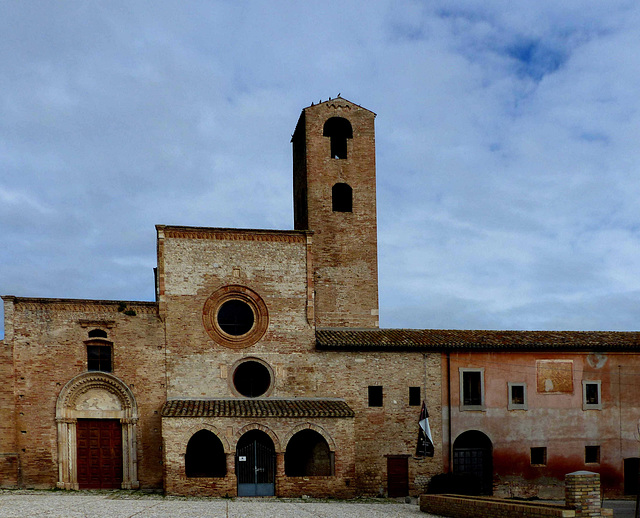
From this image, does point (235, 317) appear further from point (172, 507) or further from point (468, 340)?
point (468, 340)

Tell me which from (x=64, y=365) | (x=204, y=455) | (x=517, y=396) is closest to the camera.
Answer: (x=64, y=365)

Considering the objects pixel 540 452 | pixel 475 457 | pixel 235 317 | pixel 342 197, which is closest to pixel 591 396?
pixel 540 452

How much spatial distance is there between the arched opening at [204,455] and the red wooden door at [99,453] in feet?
8.27

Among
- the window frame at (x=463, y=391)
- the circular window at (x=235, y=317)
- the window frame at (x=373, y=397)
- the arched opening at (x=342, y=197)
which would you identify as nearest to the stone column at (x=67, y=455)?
the circular window at (x=235, y=317)

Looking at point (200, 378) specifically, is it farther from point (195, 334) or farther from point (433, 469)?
point (433, 469)

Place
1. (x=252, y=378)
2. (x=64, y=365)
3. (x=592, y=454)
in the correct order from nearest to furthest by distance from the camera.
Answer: (x=64, y=365)
(x=252, y=378)
(x=592, y=454)

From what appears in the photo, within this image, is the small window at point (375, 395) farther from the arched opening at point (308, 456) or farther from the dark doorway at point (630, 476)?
the dark doorway at point (630, 476)

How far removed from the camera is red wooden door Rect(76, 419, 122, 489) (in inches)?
908

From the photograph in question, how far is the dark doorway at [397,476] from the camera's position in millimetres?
24562

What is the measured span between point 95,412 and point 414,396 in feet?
37.3

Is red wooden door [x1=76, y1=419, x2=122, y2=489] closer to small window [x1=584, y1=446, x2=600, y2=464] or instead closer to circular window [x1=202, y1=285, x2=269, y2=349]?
circular window [x1=202, y1=285, x2=269, y2=349]

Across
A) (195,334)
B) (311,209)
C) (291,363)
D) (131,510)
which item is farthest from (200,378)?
(311,209)

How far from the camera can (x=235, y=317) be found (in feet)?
82.1

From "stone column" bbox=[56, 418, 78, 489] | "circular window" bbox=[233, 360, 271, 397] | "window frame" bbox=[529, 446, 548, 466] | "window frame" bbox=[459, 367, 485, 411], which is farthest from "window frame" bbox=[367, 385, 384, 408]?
"stone column" bbox=[56, 418, 78, 489]
